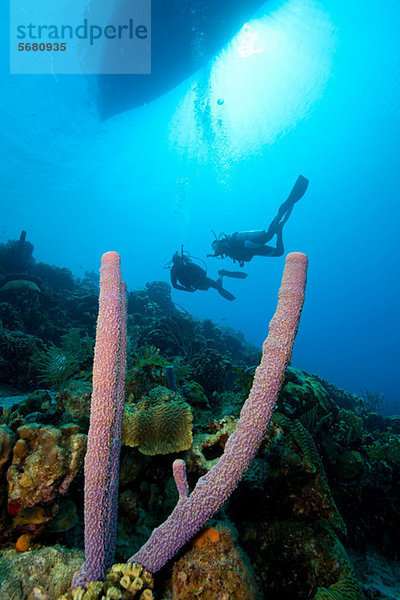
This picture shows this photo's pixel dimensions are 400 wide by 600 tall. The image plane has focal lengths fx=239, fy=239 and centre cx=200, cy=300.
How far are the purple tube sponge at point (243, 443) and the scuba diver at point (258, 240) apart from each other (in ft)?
38.9

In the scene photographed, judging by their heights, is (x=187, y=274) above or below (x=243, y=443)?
above

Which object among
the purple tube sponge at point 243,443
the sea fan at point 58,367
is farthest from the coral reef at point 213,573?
the sea fan at point 58,367

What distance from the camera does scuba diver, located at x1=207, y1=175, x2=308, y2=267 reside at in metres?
13.1

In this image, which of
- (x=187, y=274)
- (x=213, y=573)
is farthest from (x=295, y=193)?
(x=213, y=573)

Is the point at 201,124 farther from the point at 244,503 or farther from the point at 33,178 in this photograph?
the point at 244,503

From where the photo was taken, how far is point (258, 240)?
13164mm

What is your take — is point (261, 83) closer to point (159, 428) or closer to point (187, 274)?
point (187, 274)

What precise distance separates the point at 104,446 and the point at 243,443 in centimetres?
100

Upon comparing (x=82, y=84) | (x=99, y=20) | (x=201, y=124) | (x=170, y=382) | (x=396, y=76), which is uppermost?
(x=396, y=76)

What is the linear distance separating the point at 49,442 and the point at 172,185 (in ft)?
255

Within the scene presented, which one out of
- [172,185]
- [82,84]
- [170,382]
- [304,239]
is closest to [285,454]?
[170,382]

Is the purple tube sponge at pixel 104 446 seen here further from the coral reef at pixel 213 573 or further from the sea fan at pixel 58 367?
the sea fan at pixel 58 367

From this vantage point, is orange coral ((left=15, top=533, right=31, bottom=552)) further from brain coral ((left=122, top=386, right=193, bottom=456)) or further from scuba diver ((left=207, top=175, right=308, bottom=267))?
scuba diver ((left=207, top=175, right=308, bottom=267))

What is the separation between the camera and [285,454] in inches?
110
